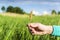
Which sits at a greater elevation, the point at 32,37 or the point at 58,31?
the point at 58,31

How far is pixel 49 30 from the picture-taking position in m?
1.50

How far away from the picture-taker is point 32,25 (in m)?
1.43

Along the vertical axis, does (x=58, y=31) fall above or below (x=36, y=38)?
above

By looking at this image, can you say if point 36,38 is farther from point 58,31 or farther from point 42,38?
point 58,31

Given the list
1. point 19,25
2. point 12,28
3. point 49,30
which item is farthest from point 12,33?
point 49,30

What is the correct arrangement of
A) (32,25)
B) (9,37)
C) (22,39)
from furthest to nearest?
(22,39), (9,37), (32,25)

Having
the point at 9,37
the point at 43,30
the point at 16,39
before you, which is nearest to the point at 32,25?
the point at 43,30

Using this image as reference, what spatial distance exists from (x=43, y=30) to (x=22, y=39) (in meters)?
0.76

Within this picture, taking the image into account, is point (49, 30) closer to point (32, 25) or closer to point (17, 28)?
point (32, 25)

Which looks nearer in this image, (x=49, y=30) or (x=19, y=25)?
(x=49, y=30)

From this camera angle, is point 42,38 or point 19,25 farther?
point 19,25

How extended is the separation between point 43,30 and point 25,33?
0.78m

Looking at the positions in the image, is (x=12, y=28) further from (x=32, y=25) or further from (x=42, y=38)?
(x=32, y=25)

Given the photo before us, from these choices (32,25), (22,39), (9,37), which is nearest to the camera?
(32,25)
